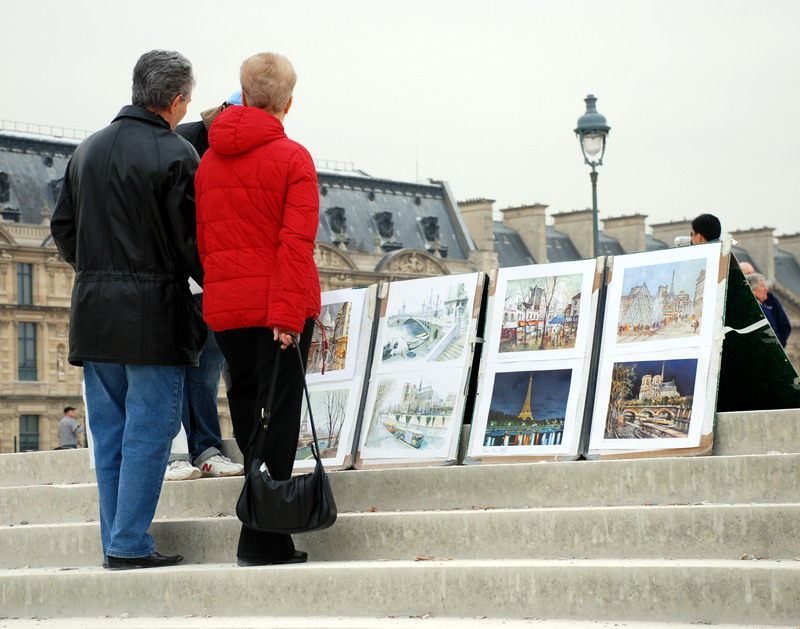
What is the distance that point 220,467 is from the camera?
7.04 m

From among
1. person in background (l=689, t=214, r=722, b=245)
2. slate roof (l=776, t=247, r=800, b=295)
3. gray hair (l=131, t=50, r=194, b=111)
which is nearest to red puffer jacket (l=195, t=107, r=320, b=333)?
gray hair (l=131, t=50, r=194, b=111)

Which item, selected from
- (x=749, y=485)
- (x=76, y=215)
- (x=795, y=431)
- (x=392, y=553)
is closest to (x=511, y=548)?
(x=392, y=553)

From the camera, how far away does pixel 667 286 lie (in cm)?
654

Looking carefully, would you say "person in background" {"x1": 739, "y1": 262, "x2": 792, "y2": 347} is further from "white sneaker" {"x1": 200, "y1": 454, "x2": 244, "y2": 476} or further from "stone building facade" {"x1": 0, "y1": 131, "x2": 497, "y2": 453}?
"stone building facade" {"x1": 0, "y1": 131, "x2": 497, "y2": 453}

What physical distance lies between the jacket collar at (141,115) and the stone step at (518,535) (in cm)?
188

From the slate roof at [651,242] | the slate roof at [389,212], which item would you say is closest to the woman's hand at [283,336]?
the slate roof at [389,212]

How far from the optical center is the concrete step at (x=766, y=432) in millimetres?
6156

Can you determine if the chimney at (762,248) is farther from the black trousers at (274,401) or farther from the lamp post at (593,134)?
the black trousers at (274,401)

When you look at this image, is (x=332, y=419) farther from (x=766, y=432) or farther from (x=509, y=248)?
(x=509, y=248)

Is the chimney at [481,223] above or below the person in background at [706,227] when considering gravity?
below

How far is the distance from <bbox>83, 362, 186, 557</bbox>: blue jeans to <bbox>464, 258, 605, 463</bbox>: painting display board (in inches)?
60.6

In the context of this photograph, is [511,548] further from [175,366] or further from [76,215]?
[76,215]

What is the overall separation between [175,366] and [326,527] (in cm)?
109

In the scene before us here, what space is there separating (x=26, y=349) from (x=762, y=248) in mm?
51698
